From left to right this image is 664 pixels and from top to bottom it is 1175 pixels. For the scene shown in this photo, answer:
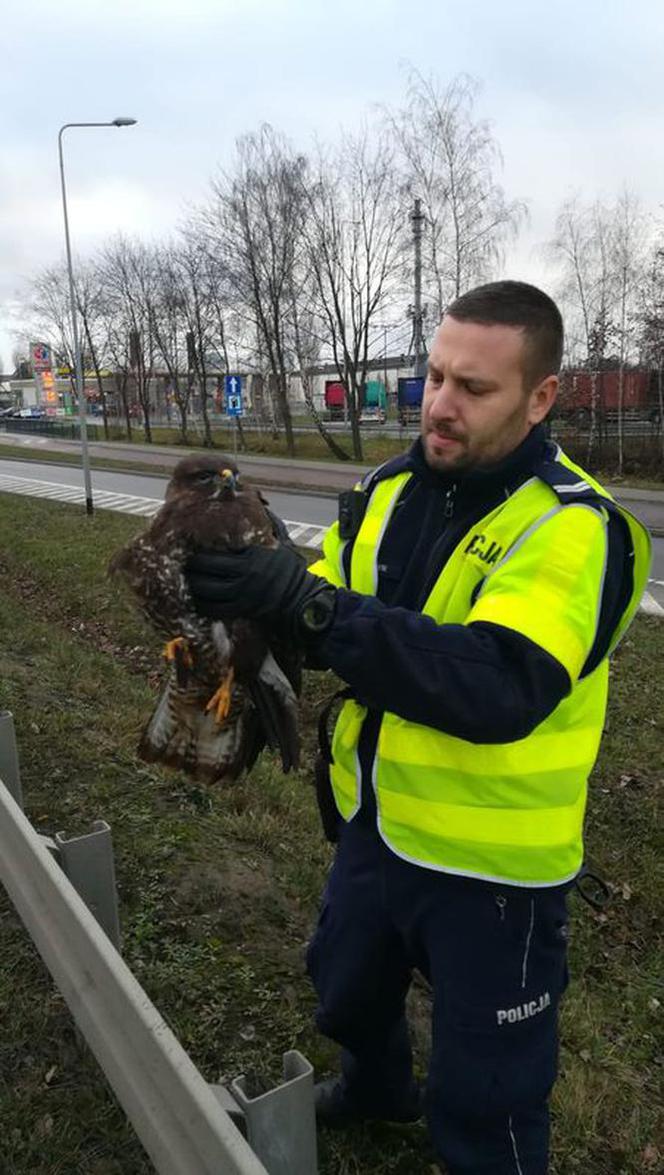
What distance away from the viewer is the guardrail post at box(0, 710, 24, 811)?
3.45 m

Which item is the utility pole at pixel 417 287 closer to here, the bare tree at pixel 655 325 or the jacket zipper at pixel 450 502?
the bare tree at pixel 655 325

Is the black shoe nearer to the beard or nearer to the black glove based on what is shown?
the black glove

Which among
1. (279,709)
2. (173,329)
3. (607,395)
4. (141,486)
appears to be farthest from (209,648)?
(173,329)

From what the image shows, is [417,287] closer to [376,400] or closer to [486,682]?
[376,400]

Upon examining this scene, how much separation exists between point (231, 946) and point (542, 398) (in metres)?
2.30

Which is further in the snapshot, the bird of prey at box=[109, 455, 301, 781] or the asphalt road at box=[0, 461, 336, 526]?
the asphalt road at box=[0, 461, 336, 526]

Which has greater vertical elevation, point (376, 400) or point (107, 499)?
point (376, 400)

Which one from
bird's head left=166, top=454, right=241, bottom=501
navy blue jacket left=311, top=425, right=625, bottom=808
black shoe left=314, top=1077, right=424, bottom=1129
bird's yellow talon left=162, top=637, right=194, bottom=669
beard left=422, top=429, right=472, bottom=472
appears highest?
beard left=422, top=429, right=472, bottom=472

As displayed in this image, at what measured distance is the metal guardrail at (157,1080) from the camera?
151 centimetres

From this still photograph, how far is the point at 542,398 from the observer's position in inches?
75.3

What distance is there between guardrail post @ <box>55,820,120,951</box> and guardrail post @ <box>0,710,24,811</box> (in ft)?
2.86

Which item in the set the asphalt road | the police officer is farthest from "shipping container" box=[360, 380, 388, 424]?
the police officer

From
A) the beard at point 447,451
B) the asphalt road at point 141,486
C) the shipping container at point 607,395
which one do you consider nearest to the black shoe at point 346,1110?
the beard at point 447,451

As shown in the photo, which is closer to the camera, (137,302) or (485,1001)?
(485,1001)
